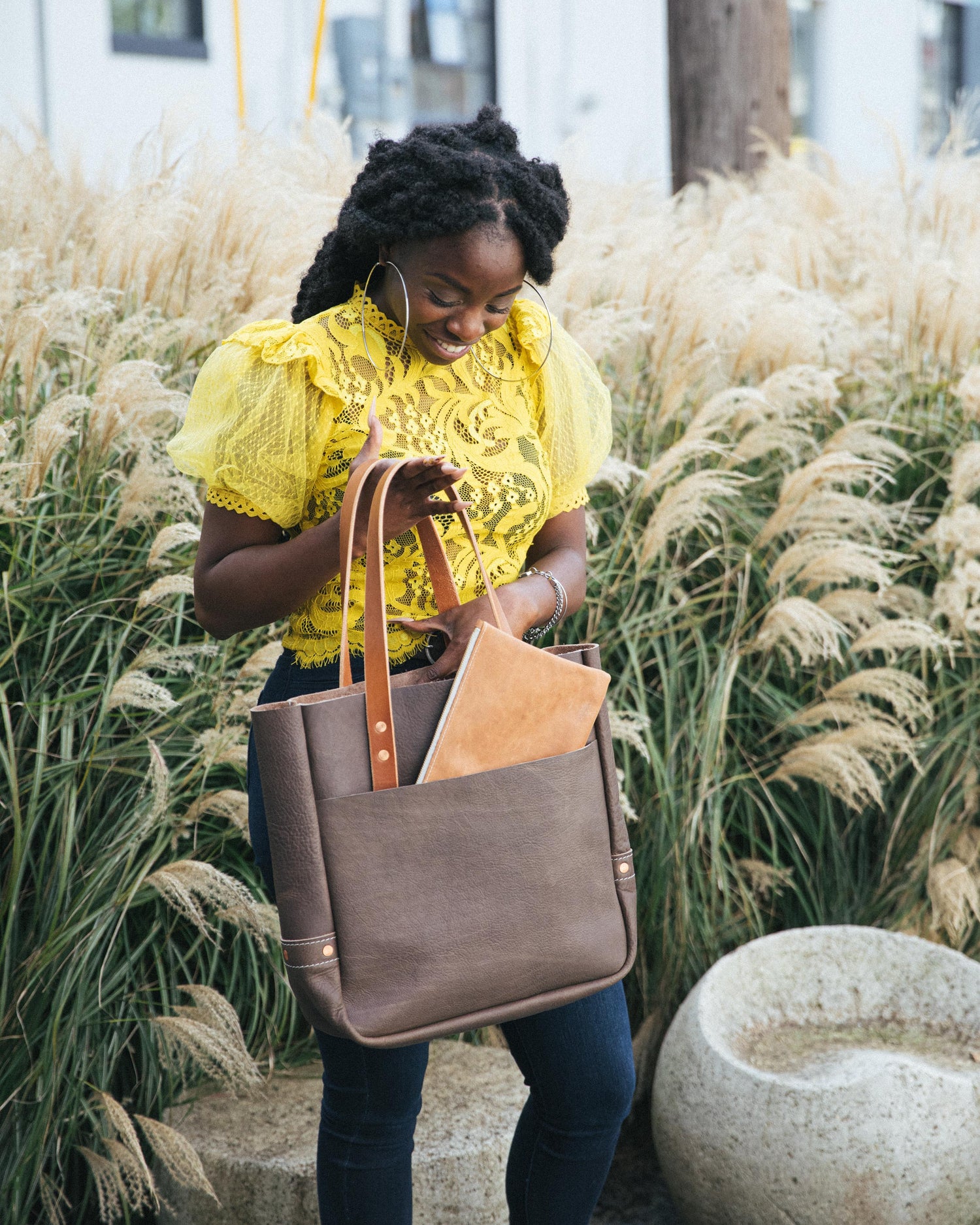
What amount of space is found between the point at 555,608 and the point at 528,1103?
0.72 meters

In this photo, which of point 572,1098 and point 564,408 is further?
point 564,408

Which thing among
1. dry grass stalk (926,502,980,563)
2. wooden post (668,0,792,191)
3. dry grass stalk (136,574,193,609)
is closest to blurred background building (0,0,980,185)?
wooden post (668,0,792,191)

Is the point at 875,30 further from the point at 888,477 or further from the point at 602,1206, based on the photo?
the point at 602,1206

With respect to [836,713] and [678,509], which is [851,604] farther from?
[678,509]

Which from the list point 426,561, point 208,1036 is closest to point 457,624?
point 426,561

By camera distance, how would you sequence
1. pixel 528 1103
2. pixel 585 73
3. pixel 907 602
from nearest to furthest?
pixel 528 1103 < pixel 907 602 < pixel 585 73

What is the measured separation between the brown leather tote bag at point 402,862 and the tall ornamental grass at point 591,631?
2.50 feet

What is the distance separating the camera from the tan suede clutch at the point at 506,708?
147 centimetres

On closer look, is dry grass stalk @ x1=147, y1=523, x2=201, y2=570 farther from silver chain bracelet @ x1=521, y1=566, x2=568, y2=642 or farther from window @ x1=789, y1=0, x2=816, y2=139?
window @ x1=789, y1=0, x2=816, y2=139

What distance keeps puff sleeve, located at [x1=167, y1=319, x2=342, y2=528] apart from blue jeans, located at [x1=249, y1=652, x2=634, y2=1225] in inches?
10.7

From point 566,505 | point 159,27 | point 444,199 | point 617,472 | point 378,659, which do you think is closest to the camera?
point 378,659

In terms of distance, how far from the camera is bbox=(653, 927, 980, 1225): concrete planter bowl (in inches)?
88.0

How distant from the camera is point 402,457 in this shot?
5.22 ft

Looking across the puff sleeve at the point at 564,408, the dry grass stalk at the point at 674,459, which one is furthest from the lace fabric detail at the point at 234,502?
the dry grass stalk at the point at 674,459
